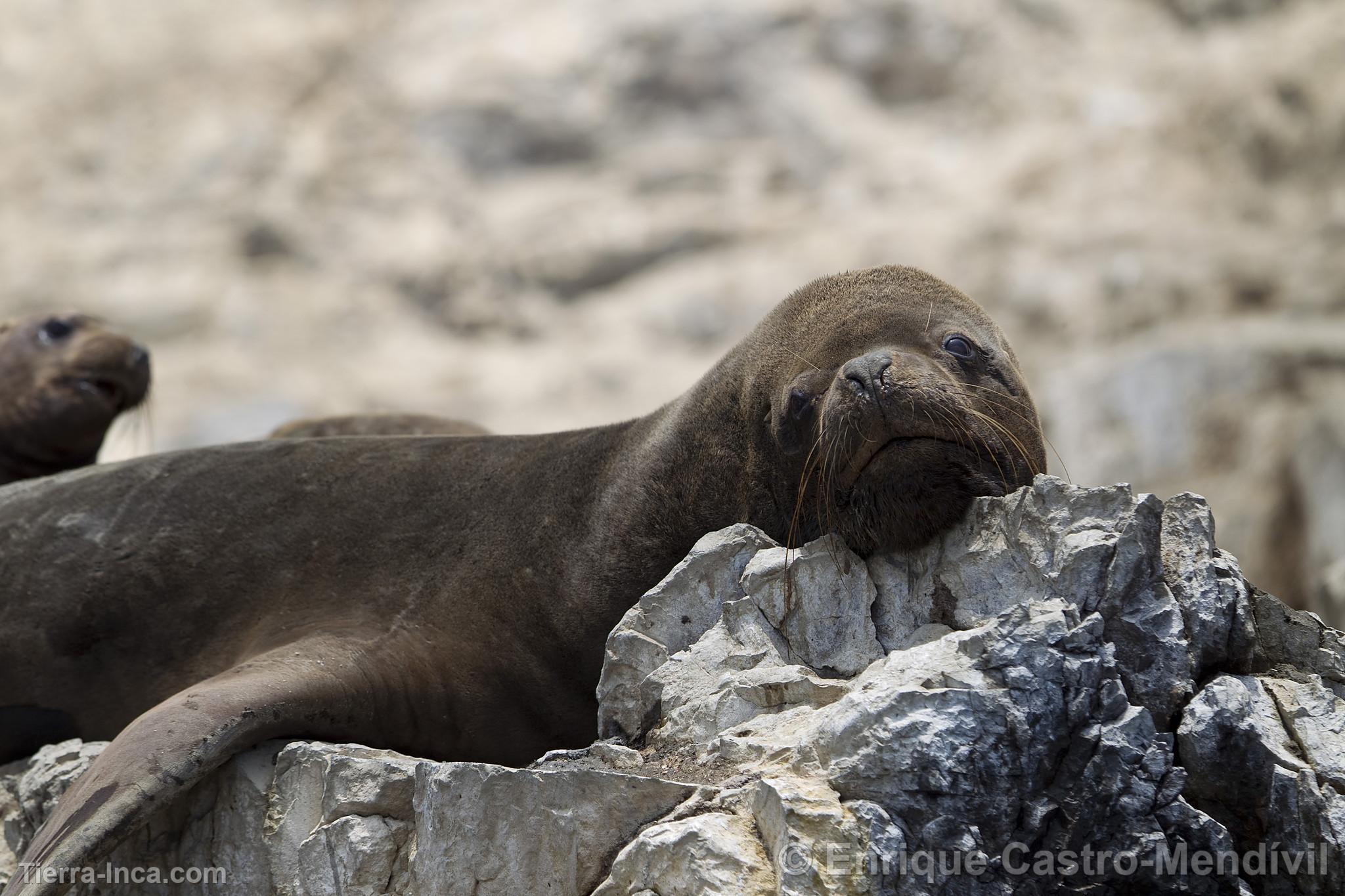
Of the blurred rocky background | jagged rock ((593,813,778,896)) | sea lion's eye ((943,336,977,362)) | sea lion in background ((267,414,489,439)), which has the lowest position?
jagged rock ((593,813,778,896))

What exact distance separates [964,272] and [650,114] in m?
4.44

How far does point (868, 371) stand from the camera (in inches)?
166

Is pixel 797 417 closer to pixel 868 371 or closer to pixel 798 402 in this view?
pixel 798 402

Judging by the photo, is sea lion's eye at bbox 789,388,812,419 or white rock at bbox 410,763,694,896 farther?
sea lion's eye at bbox 789,388,812,419

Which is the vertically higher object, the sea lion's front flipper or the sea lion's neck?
the sea lion's neck

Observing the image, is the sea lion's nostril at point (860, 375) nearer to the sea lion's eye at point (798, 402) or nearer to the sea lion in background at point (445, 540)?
the sea lion in background at point (445, 540)

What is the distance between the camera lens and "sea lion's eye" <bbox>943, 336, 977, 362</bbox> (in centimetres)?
465

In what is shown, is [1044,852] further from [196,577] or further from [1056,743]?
[196,577]

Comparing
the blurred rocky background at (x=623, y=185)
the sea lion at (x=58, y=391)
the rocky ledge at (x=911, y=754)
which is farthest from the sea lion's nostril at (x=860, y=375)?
the blurred rocky background at (x=623, y=185)

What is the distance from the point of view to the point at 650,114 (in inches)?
692

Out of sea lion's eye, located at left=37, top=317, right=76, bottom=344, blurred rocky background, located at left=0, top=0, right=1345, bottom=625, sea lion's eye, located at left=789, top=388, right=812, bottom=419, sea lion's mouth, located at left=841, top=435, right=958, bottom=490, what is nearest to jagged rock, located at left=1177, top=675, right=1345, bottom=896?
sea lion's mouth, located at left=841, top=435, right=958, bottom=490

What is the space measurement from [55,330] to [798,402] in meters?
4.97

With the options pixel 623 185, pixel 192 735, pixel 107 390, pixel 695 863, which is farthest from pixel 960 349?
pixel 623 185

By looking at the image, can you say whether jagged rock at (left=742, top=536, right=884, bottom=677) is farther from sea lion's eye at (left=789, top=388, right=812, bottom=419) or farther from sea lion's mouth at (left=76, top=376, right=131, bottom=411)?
sea lion's mouth at (left=76, top=376, right=131, bottom=411)
